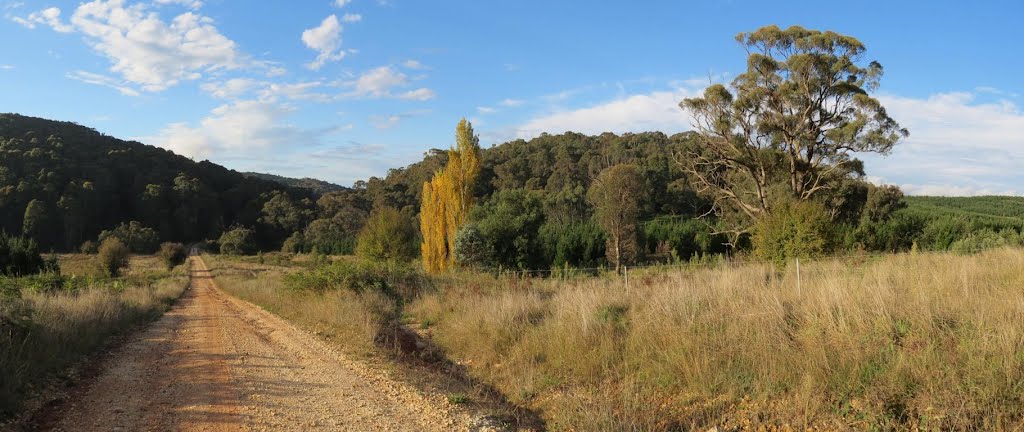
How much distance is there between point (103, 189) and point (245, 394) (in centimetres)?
10156

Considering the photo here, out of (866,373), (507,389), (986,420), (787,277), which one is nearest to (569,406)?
(507,389)

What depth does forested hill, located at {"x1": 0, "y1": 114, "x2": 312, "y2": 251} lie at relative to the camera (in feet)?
246

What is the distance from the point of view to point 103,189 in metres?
86.2

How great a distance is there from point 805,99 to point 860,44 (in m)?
3.44

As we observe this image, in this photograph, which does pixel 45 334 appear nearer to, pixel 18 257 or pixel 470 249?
pixel 470 249

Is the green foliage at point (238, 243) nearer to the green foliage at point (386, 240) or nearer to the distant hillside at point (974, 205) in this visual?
the green foliage at point (386, 240)

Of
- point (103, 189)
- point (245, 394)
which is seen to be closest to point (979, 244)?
point (245, 394)

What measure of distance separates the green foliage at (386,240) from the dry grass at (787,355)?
24668 mm

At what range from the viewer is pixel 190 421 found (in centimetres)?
514

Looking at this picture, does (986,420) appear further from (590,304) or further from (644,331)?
(590,304)

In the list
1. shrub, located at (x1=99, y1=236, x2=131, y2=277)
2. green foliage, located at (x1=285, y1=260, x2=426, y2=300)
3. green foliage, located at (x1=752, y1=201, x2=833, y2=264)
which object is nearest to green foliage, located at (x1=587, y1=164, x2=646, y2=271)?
green foliage, located at (x1=752, y1=201, x2=833, y2=264)

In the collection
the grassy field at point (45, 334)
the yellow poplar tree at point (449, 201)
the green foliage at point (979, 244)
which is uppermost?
the yellow poplar tree at point (449, 201)

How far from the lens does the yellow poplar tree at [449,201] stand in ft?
107

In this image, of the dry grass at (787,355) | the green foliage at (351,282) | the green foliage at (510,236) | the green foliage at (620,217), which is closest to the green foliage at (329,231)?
the green foliage at (510,236)
